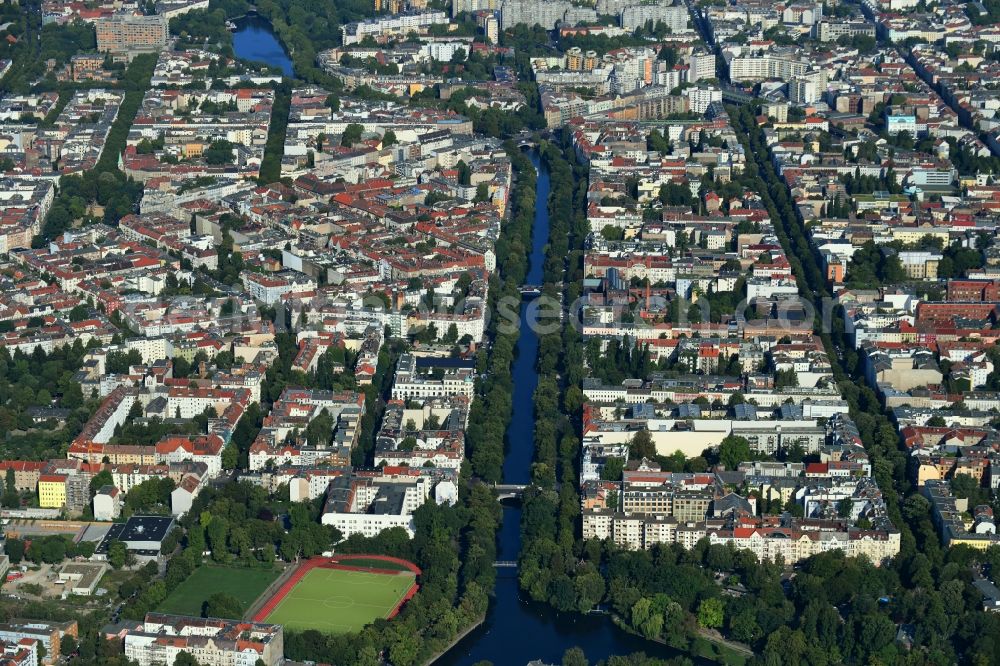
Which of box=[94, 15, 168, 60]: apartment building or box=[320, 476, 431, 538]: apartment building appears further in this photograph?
box=[94, 15, 168, 60]: apartment building

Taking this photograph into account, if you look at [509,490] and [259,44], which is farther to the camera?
[259,44]

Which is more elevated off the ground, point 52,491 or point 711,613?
point 52,491

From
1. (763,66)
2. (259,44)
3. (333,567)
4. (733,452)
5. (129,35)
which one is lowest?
(333,567)

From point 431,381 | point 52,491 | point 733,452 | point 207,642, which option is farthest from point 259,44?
point 207,642

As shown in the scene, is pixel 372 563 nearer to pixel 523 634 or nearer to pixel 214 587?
pixel 214 587

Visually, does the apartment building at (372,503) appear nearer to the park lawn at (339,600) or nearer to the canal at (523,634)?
the park lawn at (339,600)

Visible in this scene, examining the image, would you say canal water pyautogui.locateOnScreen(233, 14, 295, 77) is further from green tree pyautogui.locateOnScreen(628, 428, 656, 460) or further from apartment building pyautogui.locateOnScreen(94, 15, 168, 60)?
green tree pyautogui.locateOnScreen(628, 428, 656, 460)

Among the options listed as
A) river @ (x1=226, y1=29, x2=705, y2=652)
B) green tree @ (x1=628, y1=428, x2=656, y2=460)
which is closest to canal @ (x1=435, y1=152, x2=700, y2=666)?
river @ (x1=226, y1=29, x2=705, y2=652)

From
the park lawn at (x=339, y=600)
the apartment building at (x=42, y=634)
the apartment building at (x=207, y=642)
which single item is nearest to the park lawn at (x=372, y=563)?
the park lawn at (x=339, y=600)

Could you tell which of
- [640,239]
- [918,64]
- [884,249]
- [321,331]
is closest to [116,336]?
[321,331]
